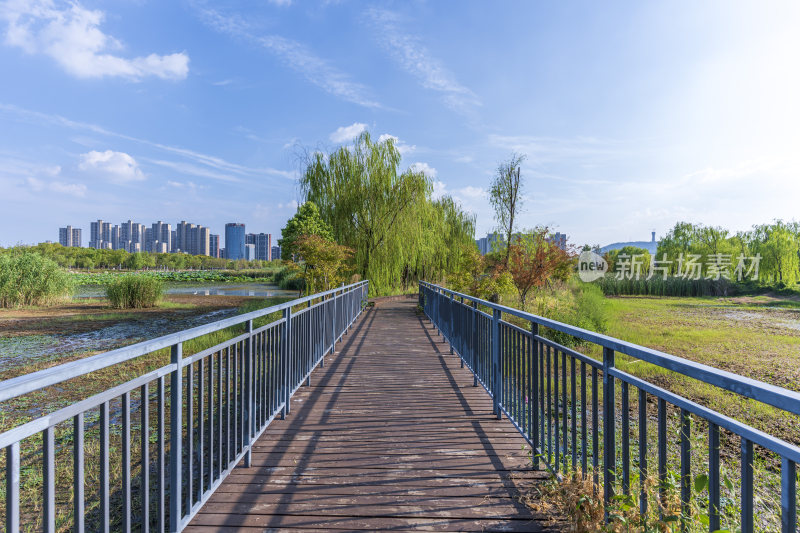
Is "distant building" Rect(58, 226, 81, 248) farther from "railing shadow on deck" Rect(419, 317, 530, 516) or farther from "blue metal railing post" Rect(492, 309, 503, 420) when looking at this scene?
"blue metal railing post" Rect(492, 309, 503, 420)

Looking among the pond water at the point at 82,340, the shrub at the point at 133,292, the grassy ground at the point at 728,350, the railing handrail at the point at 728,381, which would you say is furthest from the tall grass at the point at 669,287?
the railing handrail at the point at 728,381

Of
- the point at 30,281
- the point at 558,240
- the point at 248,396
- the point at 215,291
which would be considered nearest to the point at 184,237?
the point at 215,291

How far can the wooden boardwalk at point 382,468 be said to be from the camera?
2148 mm

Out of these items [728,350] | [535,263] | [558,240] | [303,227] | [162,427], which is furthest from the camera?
[303,227]

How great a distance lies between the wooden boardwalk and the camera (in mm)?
2148

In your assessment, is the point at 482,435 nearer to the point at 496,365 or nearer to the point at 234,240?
the point at 496,365

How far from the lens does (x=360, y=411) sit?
149 inches

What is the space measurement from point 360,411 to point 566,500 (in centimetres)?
211

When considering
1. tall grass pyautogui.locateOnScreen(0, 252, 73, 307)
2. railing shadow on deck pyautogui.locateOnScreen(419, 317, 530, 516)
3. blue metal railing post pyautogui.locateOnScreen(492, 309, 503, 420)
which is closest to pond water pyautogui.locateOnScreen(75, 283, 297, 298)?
tall grass pyautogui.locateOnScreen(0, 252, 73, 307)

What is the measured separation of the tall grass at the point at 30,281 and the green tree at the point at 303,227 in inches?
562

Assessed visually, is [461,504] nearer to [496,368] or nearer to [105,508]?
[496,368]

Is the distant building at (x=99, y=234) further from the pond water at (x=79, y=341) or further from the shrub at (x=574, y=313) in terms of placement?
the shrub at (x=574, y=313)

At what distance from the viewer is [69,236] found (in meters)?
152

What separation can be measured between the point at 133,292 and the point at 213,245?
16590cm
